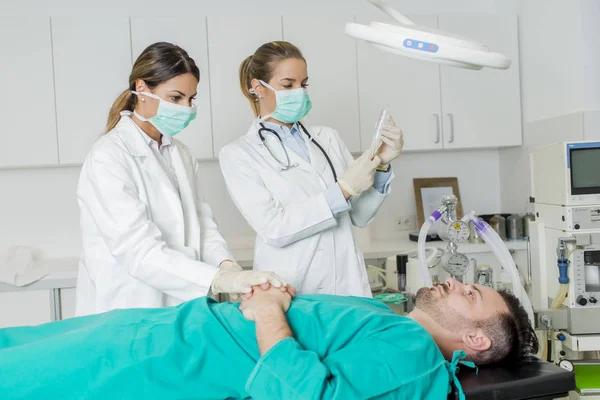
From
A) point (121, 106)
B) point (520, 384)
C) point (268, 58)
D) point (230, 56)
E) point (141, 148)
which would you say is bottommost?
point (520, 384)

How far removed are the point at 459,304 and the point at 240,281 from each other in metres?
0.56

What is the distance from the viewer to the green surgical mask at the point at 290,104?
1.94 m

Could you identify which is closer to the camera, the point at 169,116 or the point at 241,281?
the point at 241,281

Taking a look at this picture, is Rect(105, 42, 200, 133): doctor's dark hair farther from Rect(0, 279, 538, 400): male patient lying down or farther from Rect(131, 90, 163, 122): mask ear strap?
Rect(0, 279, 538, 400): male patient lying down

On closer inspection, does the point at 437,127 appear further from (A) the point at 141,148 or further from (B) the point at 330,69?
(A) the point at 141,148

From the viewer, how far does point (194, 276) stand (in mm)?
1514

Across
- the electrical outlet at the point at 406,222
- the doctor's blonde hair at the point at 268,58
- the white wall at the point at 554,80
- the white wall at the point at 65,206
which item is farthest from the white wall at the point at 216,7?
the doctor's blonde hair at the point at 268,58

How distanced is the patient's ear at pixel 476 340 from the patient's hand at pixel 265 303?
1.47 ft

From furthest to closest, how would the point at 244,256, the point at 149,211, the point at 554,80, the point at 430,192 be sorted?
the point at 430,192, the point at 244,256, the point at 554,80, the point at 149,211

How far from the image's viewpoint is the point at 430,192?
11.8 feet

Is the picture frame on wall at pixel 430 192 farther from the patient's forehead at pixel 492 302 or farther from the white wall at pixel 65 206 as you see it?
the patient's forehead at pixel 492 302

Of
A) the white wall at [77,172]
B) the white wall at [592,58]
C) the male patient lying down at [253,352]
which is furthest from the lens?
the white wall at [77,172]

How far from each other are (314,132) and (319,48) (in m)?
1.24

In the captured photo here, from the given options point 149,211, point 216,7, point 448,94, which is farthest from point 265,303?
point 216,7
